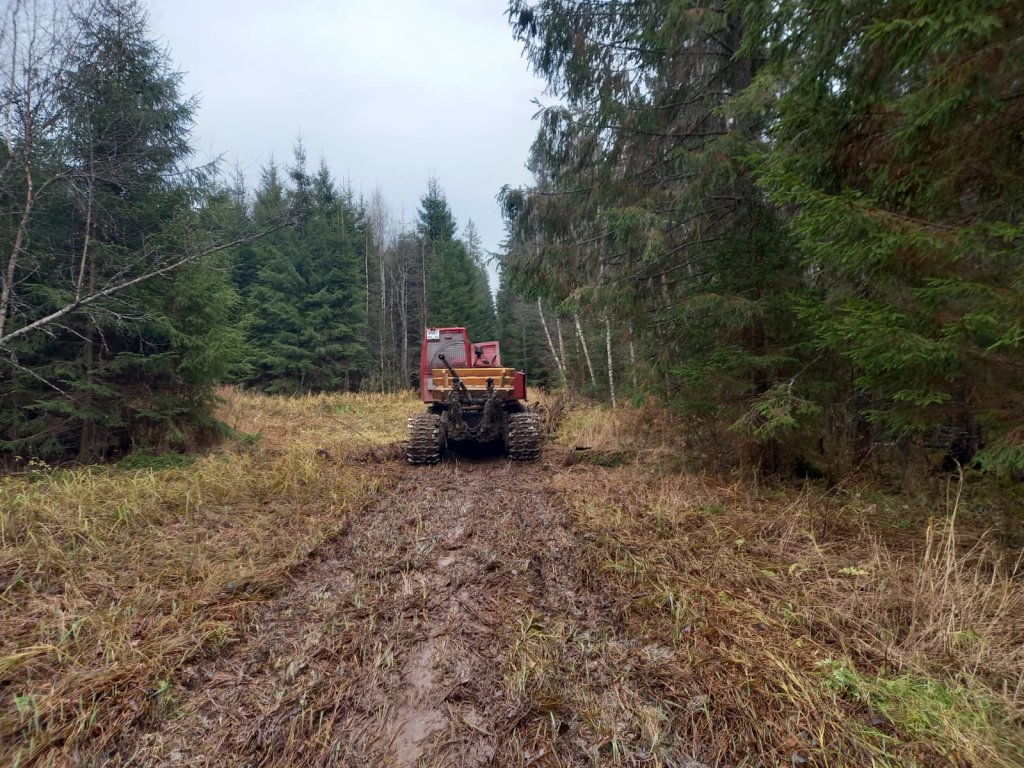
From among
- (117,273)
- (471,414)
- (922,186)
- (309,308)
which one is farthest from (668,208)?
(309,308)

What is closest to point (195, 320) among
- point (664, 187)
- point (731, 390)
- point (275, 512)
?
point (275, 512)

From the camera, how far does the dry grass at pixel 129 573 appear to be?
1.95 metres

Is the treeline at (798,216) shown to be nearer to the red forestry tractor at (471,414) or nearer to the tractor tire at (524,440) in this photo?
the red forestry tractor at (471,414)

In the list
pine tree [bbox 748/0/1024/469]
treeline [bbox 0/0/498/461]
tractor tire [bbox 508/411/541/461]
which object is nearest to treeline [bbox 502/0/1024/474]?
pine tree [bbox 748/0/1024/469]

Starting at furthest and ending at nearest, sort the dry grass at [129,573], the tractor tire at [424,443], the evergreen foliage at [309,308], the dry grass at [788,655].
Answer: the evergreen foliage at [309,308], the tractor tire at [424,443], the dry grass at [129,573], the dry grass at [788,655]

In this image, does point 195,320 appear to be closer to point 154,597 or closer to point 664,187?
point 154,597

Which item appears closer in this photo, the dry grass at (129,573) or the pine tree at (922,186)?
the dry grass at (129,573)

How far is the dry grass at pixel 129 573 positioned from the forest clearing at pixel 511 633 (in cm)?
2

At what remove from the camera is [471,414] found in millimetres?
8570

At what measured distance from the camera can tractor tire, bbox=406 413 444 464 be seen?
7660 mm

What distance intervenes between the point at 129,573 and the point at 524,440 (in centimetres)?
557

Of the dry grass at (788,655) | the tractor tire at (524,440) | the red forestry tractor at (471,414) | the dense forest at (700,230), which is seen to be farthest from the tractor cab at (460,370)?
the dry grass at (788,655)

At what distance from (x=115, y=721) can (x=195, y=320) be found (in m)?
6.97

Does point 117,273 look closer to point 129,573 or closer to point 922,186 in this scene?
point 129,573
